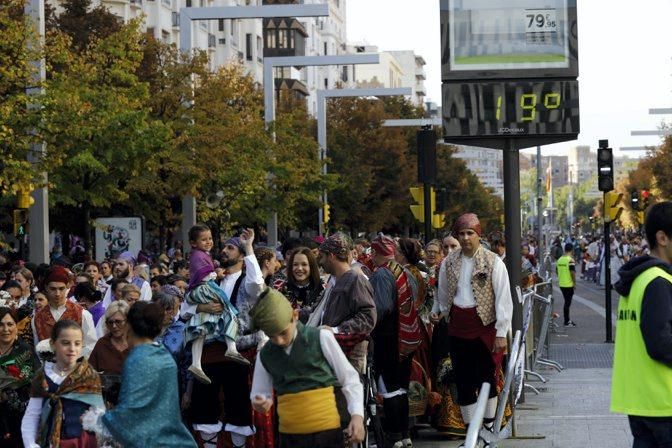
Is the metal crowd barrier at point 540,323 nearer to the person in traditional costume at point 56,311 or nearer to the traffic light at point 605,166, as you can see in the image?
the traffic light at point 605,166

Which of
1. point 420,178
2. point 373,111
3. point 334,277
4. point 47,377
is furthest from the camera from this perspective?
point 373,111

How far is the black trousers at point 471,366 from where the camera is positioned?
11.1 metres

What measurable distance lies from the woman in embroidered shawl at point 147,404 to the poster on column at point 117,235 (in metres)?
19.8

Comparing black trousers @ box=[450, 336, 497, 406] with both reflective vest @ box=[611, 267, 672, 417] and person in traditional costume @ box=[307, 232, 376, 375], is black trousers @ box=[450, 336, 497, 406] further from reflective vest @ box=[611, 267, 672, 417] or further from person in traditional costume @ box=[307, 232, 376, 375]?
reflective vest @ box=[611, 267, 672, 417]

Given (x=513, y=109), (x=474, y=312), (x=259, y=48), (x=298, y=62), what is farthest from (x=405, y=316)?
(x=259, y=48)

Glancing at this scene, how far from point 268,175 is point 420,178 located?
24.0 m

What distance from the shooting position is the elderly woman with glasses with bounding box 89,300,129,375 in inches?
396

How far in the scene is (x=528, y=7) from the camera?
46.0ft

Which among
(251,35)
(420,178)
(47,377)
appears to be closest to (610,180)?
(420,178)

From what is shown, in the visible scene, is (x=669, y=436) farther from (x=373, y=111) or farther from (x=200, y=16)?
(x=373, y=111)

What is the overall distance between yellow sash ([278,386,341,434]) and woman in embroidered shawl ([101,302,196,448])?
51cm

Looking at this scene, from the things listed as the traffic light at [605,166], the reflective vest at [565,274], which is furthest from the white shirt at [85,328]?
the reflective vest at [565,274]

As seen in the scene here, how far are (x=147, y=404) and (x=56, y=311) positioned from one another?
14.2 feet

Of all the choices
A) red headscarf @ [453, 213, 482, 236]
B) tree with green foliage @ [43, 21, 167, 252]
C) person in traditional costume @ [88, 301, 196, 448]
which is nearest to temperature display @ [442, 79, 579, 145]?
red headscarf @ [453, 213, 482, 236]
